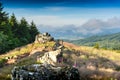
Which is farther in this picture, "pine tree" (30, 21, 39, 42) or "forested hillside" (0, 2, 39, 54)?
"pine tree" (30, 21, 39, 42)

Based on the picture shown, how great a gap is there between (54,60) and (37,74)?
33005 millimetres

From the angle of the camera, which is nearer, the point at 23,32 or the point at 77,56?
the point at 77,56

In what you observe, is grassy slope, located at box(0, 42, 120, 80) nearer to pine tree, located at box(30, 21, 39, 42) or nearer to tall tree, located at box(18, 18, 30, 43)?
tall tree, located at box(18, 18, 30, 43)

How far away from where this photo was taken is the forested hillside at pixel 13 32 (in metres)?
90.3

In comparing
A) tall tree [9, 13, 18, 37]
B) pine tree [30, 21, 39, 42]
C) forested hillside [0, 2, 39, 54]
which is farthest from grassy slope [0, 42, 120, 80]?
pine tree [30, 21, 39, 42]

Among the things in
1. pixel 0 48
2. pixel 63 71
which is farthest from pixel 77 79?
pixel 0 48

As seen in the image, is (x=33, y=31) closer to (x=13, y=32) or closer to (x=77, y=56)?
(x=13, y=32)

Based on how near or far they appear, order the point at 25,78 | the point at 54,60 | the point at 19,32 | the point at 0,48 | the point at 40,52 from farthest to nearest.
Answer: the point at 19,32
the point at 0,48
the point at 40,52
the point at 54,60
the point at 25,78

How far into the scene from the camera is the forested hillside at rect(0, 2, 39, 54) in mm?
90312

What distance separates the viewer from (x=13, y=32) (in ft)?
342

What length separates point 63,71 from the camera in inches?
654

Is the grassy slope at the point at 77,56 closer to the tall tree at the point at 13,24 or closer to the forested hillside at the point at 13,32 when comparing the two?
the forested hillside at the point at 13,32

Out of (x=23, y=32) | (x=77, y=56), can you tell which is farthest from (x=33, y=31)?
(x=77, y=56)

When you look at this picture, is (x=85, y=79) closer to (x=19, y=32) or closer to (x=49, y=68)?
(x=49, y=68)
